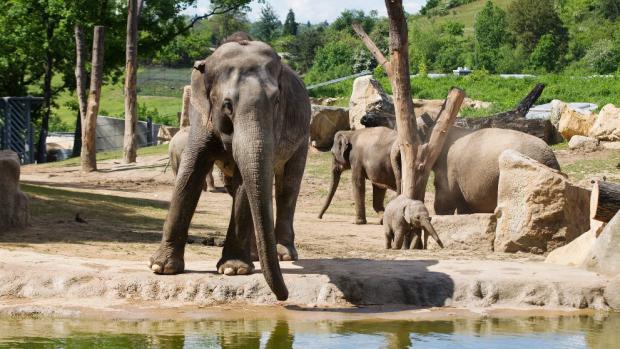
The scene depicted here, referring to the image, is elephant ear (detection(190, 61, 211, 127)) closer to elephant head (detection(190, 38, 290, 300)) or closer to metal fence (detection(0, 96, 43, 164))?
elephant head (detection(190, 38, 290, 300))

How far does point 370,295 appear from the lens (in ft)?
27.1

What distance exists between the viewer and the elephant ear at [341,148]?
19750mm

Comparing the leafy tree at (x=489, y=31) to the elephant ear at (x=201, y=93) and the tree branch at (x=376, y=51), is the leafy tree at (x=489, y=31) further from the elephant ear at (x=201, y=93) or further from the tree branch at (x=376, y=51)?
the elephant ear at (x=201, y=93)

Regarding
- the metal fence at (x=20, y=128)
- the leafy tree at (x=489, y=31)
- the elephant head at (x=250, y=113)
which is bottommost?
the metal fence at (x=20, y=128)

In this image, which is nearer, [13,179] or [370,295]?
[370,295]

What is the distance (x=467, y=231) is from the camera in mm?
12164

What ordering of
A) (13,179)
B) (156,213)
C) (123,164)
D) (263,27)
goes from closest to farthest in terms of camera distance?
(13,179), (156,213), (123,164), (263,27)

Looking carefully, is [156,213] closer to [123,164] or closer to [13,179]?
[13,179]

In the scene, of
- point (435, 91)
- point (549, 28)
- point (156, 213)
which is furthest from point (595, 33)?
point (156, 213)

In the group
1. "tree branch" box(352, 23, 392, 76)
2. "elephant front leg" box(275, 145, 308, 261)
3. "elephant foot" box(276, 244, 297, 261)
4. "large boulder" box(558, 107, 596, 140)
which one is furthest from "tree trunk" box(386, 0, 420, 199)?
"large boulder" box(558, 107, 596, 140)

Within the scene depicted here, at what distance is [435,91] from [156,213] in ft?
68.6

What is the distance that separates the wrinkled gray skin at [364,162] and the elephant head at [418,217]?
447cm

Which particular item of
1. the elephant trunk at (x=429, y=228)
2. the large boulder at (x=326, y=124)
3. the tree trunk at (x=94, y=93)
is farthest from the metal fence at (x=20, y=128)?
the elephant trunk at (x=429, y=228)

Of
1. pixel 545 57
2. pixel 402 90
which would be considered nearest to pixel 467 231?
pixel 402 90
